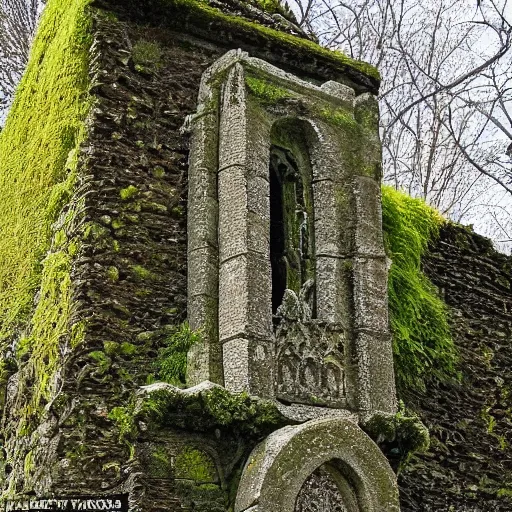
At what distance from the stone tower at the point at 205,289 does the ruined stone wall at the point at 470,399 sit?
78.0 inches

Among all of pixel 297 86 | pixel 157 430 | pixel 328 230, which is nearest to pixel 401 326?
pixel 328 230

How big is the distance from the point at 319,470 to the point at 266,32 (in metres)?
3.23

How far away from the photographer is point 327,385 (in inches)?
231

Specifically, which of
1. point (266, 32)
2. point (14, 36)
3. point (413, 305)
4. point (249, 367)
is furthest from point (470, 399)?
point (14, 36)

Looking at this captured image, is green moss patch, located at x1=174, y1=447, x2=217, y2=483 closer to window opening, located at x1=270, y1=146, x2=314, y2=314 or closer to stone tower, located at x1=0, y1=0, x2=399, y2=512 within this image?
stone tower, located at x1=0, y1=0, x2=399, y2=512

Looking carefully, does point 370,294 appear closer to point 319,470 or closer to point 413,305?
point 319,470

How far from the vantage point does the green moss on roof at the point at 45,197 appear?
20.3 ft

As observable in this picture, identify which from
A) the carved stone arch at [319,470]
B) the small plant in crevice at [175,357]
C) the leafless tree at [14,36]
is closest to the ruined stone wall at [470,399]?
the carved stone arch at [319,470]

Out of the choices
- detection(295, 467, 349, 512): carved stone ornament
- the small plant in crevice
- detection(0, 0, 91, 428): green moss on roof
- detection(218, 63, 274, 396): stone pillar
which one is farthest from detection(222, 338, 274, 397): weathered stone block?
detection(0, 0, 91, 428): green moss on roof

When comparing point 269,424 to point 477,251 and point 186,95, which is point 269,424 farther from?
point 477,251

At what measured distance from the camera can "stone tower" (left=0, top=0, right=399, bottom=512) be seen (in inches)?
213

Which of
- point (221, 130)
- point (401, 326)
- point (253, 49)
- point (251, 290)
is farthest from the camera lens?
point (401, 326)

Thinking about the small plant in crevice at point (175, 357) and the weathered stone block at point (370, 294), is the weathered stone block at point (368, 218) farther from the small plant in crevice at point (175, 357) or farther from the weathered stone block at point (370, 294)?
the small plant in crevice at point (175, 357)

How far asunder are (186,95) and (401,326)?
257cm
